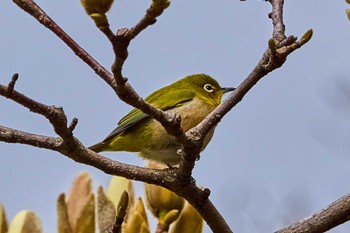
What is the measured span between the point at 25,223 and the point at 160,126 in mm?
1970

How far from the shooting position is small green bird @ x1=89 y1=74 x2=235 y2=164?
14.0 ft

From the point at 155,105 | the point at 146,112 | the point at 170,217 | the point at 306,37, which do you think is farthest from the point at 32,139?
the point at 155,105

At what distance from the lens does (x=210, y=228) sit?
286cm

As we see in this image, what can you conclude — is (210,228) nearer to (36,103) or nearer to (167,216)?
(167,216)

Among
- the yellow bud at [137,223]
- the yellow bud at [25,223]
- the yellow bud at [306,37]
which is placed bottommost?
the yellow bud at [137,223]

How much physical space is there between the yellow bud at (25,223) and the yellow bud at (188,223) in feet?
1.42

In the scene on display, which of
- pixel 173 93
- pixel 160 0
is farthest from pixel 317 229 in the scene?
pixel 173 93

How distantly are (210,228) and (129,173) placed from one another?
40 cm

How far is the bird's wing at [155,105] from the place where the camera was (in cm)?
449

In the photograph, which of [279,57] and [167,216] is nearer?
[279,57]

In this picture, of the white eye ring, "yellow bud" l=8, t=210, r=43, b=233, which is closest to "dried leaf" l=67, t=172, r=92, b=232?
"yellow bud" l=8, t=210, r=43, b=233

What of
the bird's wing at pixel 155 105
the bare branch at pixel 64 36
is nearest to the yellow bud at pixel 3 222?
the bare branch at pixel 64 36

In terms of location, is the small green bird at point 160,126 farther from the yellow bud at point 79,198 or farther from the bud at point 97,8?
the bud at point 97,8

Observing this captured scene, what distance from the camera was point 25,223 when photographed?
247cm
